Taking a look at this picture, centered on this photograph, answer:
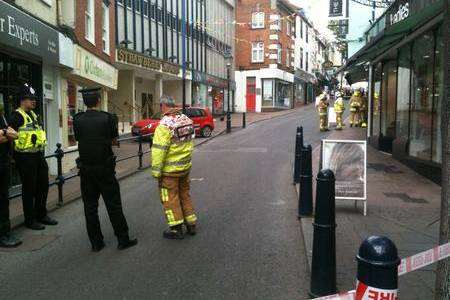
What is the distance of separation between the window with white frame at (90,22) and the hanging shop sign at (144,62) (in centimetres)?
761

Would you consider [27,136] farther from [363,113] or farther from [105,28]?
[363,113]

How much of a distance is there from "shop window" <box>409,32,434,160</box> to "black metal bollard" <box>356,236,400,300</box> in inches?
352

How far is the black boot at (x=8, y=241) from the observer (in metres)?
6.24

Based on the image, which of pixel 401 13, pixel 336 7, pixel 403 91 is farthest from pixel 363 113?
pixel 401 13

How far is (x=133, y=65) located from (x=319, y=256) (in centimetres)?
2278

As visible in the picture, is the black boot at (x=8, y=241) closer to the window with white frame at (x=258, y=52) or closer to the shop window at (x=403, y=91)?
the shop window at (x=403, y=91)

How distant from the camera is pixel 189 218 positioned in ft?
22.1

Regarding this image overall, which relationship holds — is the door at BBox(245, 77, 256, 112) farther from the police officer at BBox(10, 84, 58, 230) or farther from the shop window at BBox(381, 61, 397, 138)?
the police officer at BBox(10, 84, 58, 230)

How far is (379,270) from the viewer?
107 inches

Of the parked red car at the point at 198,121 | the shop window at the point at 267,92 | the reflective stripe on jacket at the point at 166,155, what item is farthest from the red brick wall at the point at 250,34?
the reflective stripe on jacket at the point at 166,155

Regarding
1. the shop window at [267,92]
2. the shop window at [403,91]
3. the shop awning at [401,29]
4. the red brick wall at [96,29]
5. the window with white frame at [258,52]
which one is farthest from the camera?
the window with white frame at [258,52]

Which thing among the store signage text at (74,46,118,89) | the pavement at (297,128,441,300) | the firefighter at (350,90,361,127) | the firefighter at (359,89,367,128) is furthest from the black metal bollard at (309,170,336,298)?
the firefighter at (359,89,367,128)

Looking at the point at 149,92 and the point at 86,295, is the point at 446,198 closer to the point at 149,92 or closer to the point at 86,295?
the point at 86,295

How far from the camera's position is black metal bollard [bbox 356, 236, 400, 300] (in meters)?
2.72
